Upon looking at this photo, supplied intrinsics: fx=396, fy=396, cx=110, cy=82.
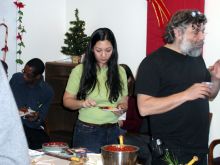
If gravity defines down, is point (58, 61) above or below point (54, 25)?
below

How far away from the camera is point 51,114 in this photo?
14.9 ft

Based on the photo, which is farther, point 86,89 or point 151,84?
point 86,89

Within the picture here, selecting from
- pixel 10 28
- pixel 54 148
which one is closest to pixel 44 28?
pixel 10 28

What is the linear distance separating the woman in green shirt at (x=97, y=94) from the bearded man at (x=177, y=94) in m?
0.59

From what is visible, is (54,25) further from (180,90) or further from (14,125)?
(14,125)

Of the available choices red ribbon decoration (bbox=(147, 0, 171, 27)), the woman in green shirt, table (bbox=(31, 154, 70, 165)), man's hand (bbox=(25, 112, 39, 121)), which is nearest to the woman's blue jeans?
the woman in green shirt

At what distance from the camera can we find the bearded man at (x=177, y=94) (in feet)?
6.72

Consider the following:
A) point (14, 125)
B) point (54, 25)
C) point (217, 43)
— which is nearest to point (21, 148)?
point (14, 125)

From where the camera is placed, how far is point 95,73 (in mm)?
2756

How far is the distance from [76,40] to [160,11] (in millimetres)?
1044

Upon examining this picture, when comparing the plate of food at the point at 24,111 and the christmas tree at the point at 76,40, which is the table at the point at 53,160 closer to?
the plate of food at the point at 24,111

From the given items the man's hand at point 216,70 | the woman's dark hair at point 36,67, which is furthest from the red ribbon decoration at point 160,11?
the man's hand at point 216,70

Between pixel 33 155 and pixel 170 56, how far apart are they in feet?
2.96

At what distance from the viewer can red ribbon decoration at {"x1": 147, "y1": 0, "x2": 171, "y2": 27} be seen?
3.89 m
